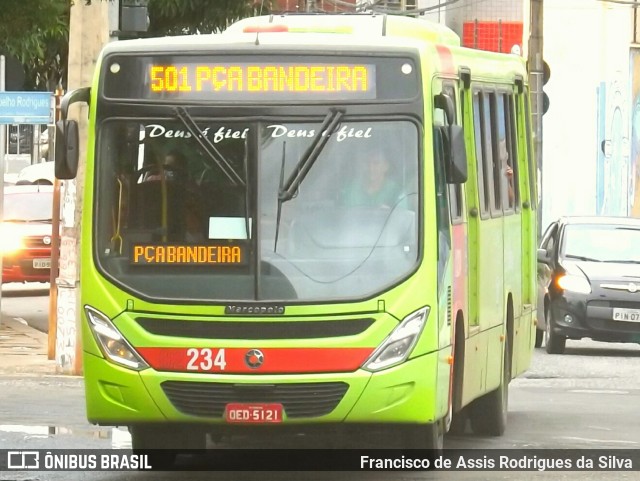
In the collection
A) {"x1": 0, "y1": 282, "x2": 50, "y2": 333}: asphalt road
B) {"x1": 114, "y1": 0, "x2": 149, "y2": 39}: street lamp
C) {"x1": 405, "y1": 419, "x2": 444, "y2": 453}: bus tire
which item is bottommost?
{"x1": 0, "y1": 282, "x2": 50, "y2": 333}: asphalt road

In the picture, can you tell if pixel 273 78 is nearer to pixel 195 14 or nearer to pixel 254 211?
pixel 254 211

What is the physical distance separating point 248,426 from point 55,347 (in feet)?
31.0

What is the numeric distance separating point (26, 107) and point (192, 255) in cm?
964

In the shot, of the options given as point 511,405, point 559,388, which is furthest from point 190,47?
point 559,388

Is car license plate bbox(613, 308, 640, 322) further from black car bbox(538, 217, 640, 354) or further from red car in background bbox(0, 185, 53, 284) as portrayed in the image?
red car in background bbox(0, 185, 53, 284)

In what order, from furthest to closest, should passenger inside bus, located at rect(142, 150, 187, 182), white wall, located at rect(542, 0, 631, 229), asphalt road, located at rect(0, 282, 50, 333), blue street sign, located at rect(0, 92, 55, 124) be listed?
white wall, located at rect(542, 0, 631, 229)
asphalt road, located at rect(0, 282, 50, 333)
blue street sign, located at rect(0, 92, 55, 124)
passenger inside bus, located at rect(142, 150, 187, 182)

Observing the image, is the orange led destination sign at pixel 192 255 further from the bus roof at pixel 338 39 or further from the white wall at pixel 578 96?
the white wall at pixel 578 96

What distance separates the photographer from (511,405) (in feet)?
56.4

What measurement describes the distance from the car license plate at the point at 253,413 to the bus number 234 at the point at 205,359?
22cm

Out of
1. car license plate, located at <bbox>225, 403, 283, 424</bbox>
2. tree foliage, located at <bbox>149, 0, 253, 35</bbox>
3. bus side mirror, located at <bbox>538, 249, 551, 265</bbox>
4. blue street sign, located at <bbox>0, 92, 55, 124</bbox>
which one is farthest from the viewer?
bus side mirror, located at <bbox>538, 249, 551, 265</bbox>

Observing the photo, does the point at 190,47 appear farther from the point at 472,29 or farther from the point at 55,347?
the point at 472,29

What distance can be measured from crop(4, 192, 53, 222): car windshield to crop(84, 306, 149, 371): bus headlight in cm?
2102

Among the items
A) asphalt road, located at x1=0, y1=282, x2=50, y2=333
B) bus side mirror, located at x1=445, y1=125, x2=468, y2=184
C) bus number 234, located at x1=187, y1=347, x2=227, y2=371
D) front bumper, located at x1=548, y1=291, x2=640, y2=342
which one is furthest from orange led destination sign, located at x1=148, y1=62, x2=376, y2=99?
asphalt road, located at x1=0, y1=282, x2=50, y2=333

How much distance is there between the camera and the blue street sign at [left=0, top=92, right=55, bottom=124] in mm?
19938
